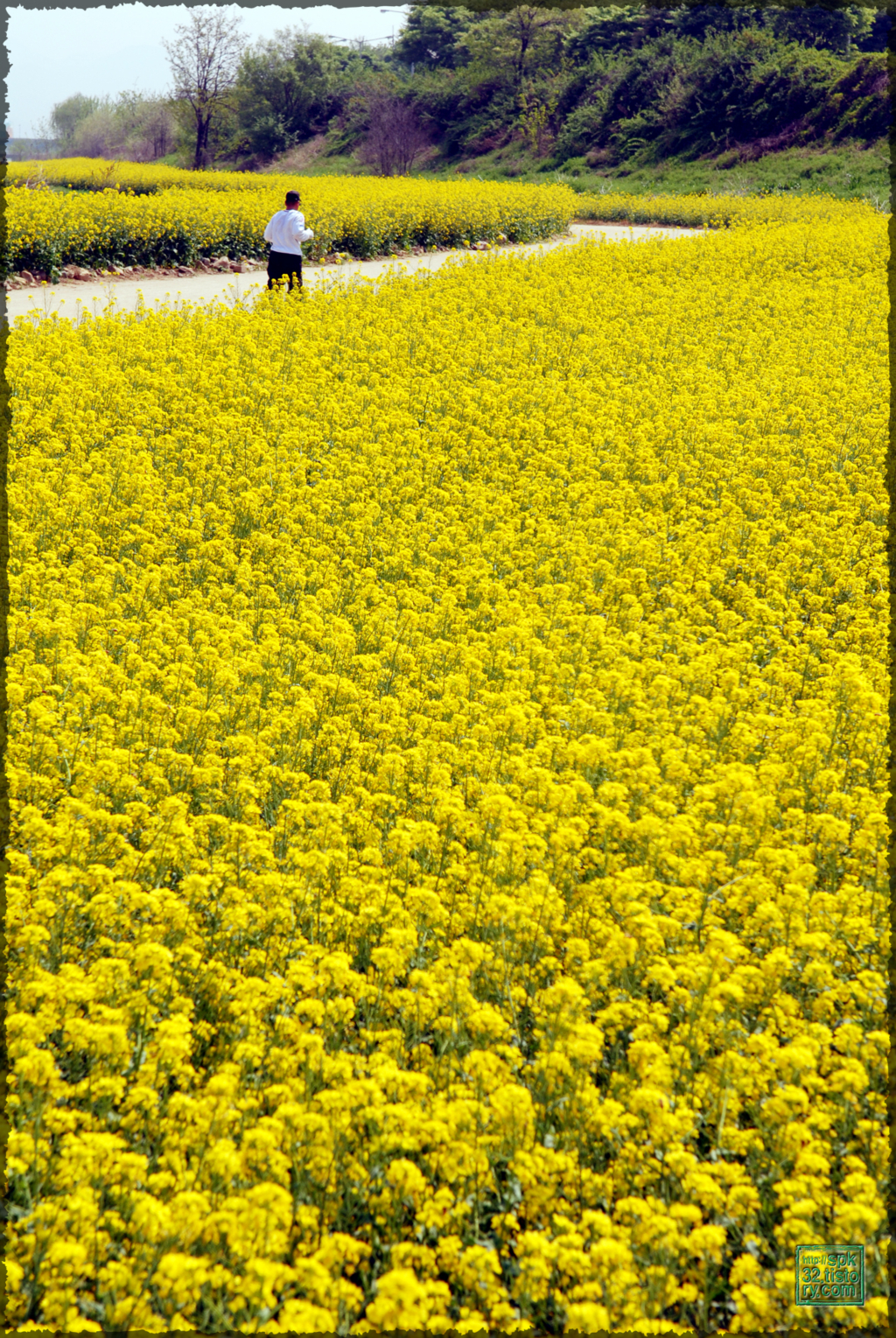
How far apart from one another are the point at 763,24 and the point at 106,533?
6080 cm

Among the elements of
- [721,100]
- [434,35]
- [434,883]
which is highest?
[434,35]

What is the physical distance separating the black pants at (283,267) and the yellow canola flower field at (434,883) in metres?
5.70

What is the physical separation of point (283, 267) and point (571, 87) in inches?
2047

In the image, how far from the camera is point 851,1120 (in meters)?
3.32

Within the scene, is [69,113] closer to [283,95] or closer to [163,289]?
[283,95]

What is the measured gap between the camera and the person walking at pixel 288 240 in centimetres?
1367

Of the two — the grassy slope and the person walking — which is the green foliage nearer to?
the grassy slope

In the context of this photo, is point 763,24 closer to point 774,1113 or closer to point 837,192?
point 837,192

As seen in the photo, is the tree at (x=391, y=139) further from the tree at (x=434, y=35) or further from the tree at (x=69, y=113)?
the tree at (x=69, y=113)

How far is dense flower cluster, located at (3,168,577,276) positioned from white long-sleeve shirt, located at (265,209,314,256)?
5.47 metres

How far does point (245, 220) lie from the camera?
2144 cm

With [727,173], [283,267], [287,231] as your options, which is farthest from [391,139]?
[287,231]

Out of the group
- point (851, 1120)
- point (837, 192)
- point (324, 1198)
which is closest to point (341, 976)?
point (324, 1198)

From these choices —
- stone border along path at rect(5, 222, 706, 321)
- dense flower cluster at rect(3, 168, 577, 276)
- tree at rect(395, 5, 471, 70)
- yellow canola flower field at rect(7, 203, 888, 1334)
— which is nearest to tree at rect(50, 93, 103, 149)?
tree at rect(395, 5, 471, 70)
